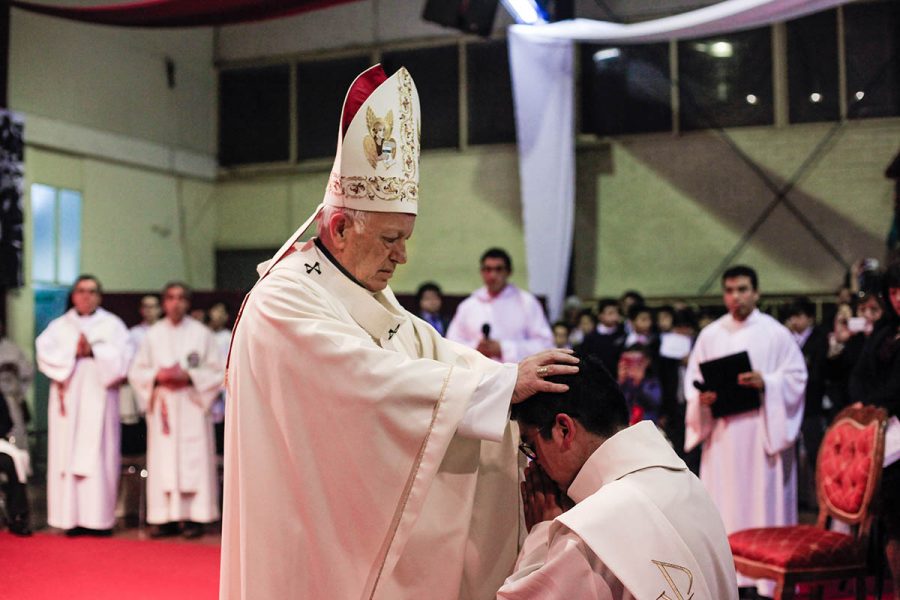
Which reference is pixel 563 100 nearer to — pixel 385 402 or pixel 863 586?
pixel 863 586

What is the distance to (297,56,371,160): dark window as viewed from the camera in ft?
47.0

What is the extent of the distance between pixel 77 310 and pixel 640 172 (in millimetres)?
7031

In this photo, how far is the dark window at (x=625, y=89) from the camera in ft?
41.6

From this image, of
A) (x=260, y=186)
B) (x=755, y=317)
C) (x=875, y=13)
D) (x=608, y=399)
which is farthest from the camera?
(x=260, y=186)

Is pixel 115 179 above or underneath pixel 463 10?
underneath

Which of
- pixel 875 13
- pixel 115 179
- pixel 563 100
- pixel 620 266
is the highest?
pixel 875 13

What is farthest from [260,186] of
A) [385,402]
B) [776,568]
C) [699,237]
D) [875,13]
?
[385,402]

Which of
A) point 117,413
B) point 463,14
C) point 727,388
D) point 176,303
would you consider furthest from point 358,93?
point 463,14

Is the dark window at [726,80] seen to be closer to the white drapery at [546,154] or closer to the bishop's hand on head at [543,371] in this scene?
the white drapery at [546,154]

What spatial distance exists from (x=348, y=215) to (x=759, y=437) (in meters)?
3.85

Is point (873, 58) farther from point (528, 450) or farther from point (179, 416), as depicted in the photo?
point (528, 450)

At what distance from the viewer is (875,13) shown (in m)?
11.7

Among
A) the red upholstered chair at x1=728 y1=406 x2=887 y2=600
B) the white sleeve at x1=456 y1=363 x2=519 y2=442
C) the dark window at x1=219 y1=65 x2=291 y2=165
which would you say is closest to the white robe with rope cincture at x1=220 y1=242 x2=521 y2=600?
the white sleeve at x1=456 y1=363 x2=519 y2=442

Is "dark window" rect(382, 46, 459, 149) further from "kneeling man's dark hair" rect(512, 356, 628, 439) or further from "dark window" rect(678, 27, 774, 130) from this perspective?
"kneeling man's dark hair" rect(512, 356, 628, 439)
